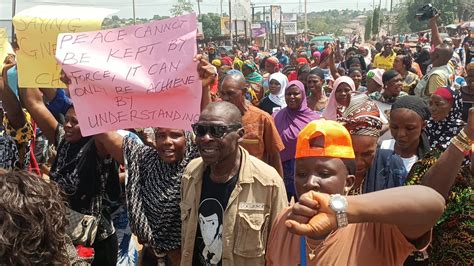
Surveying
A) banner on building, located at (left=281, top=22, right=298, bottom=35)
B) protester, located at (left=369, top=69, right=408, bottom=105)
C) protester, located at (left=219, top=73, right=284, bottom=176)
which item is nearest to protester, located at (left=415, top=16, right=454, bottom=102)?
protester, located at (left=369, top=69, right=408, bottom=105)

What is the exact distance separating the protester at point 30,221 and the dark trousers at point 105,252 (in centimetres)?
203

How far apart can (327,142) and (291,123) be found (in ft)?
10.7

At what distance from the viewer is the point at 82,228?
3352mm

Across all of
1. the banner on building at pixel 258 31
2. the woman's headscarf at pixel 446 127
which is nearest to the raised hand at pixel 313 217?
the woman's headscarf at pixel 446 127

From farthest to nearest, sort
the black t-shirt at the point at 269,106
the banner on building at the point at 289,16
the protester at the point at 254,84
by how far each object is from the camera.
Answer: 1. the banner on building at the point at 289,16
2. the protester at the point at 254,84
3. the black t-shirt at the point at 269,106

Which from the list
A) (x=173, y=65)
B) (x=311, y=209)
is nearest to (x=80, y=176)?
(x=173, y=65)

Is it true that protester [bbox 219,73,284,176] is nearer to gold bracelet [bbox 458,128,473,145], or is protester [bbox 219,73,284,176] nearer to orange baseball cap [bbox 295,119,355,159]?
gold bracelet [bbox 458,128,473,145]

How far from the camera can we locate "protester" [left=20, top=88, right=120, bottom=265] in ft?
11.8

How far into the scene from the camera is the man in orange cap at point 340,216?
1.56 meters

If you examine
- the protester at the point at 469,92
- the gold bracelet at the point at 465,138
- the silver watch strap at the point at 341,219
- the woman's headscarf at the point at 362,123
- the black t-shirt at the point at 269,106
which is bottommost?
the black t-shirt at the point at 269,106

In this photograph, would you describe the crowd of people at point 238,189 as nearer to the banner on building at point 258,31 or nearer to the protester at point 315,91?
the protester at point 315,91

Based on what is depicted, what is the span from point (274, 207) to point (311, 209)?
1444 millimetres

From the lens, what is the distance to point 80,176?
3572 mm

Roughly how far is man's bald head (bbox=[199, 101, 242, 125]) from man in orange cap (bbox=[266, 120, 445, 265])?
892 mm
